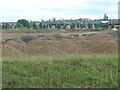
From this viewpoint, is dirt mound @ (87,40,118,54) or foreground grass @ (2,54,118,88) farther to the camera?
dirt mound @ (87,40,118,54)

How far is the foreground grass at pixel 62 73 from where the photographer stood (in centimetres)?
560

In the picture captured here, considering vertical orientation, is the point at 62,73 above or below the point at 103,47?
above

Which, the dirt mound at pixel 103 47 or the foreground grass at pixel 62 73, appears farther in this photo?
the dirt mound at pixel 103 47

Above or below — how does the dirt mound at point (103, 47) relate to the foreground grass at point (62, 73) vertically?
below

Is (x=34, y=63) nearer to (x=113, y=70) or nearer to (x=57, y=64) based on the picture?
(x=57, y=64)

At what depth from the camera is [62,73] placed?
6.09m

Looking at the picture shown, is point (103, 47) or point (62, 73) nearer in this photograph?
point (62, 73)

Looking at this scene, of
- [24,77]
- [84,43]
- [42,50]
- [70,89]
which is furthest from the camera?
[84,43]

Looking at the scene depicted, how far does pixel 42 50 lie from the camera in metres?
16.0

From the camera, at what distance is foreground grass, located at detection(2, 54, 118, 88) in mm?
5602

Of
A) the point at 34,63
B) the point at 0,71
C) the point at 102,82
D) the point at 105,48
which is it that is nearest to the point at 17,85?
the point at 0,71

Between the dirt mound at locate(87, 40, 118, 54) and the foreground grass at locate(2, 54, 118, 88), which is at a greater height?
the foreground grass at locate(2, 54, 118, 88)

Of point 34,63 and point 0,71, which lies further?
point 34,63

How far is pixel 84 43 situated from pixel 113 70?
13.1 meters
